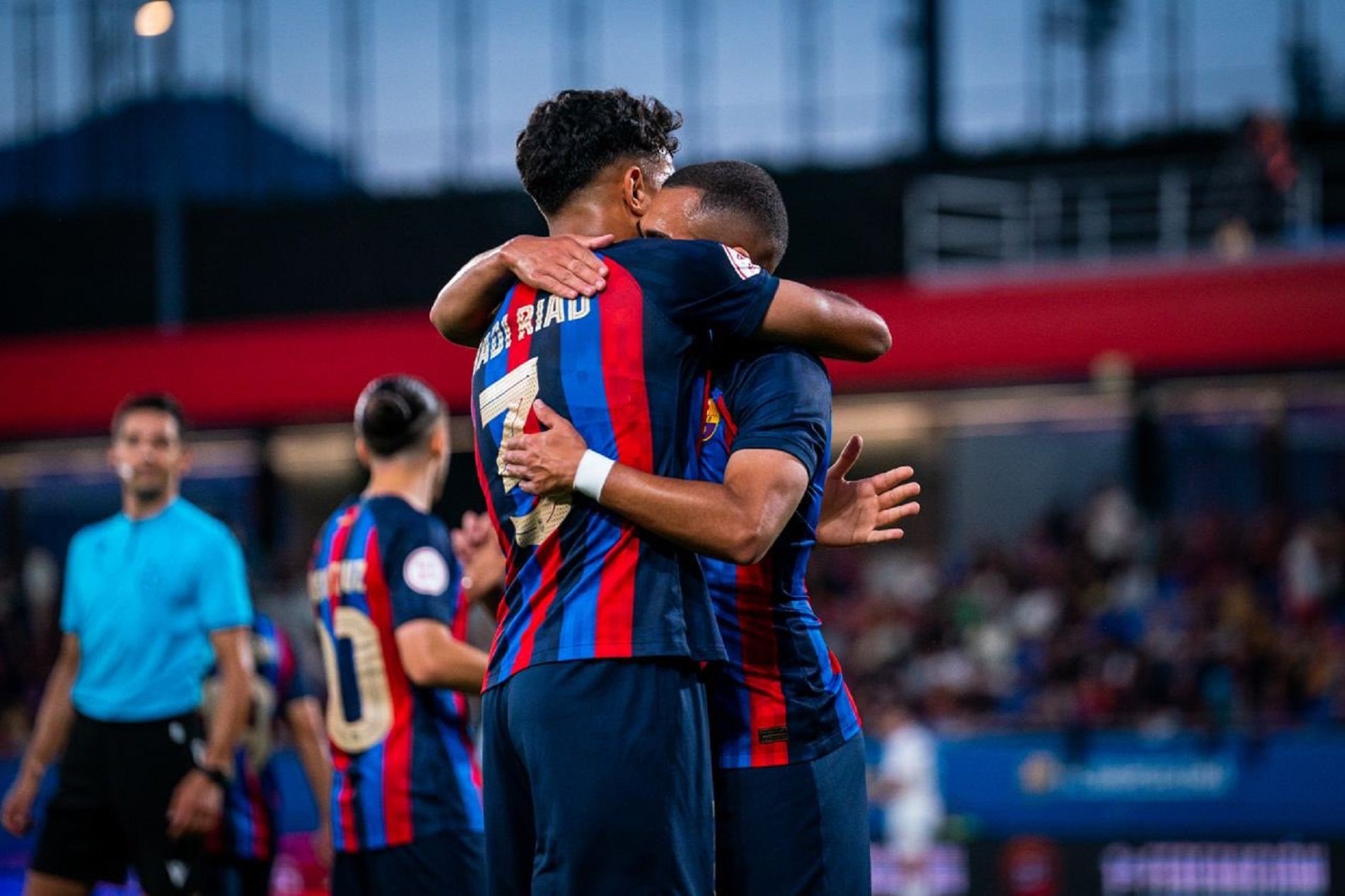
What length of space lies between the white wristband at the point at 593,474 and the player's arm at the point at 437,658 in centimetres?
154

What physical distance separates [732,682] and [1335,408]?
16.4 meters

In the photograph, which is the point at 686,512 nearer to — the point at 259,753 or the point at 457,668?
the point at 457,668

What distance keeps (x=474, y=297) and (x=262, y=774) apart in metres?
3.33

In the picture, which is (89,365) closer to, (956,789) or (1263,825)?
(956,789)

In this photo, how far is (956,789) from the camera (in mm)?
12617

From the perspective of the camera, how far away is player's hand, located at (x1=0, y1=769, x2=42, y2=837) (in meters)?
5.69

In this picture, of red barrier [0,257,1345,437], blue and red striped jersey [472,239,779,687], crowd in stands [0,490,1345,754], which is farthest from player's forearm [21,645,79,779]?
red barrier [0,257,1345,437]

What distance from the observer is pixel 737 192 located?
344 cm

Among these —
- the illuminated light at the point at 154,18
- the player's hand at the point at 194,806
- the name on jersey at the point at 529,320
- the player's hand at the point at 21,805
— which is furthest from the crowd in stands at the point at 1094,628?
the name on jersey at the point at 529,320

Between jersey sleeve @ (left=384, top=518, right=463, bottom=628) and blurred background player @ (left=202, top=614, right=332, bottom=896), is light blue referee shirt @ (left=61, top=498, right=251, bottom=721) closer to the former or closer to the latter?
blurred background player @ (left=202, top=614, right=332, bottom=896)

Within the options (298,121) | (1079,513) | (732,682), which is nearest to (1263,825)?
(1079,513)

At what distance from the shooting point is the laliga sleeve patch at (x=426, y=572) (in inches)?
179

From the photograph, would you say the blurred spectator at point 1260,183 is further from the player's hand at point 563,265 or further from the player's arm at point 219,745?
the player's hand at point 563,265

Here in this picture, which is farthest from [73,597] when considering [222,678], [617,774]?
[617,774]
